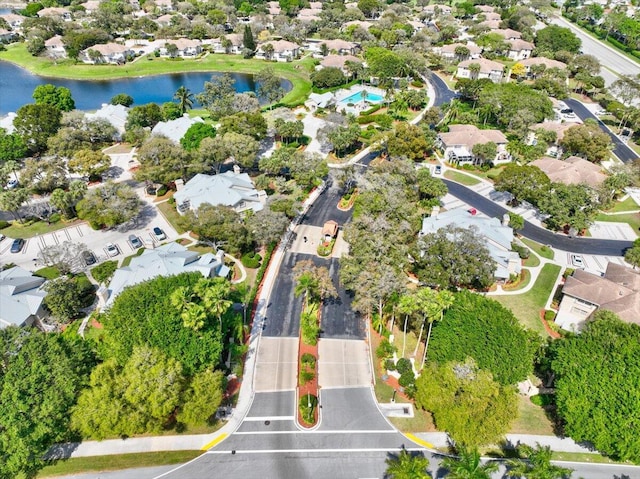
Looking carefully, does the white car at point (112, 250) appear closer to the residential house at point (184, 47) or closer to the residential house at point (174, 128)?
the residential house at point (174, 128)

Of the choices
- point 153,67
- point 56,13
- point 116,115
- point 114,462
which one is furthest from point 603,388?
point 56,13

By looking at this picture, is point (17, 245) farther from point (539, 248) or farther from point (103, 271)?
point (539, 248)

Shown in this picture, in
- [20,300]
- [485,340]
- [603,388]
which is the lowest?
[20,300]

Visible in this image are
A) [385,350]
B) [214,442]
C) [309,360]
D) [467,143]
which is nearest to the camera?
[214,442]

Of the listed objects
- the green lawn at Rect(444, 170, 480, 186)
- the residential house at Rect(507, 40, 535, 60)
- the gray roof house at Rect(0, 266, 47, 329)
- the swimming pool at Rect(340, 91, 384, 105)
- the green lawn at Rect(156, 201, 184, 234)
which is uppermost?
the residential house at Rect(507, 40, 535, 60)

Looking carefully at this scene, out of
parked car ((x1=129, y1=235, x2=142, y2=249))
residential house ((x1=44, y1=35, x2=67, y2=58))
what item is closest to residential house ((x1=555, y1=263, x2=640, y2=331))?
parked car ((x1=129, y1=235, x2=142, y2=249))

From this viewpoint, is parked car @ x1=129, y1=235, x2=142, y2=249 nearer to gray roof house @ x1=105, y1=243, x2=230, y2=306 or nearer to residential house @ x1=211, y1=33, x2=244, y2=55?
gray roof house @ x1=105, y1=243, x2=230, y2=306

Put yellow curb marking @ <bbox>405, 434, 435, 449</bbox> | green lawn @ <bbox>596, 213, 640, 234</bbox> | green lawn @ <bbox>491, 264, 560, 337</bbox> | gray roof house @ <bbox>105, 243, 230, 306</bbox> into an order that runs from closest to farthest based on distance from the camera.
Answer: yellow curb marking @ <bbox>405, 434, 435, 449</bbox>, gray roof house @ <bbox>105, 243, 230, 306</bbox>, green lawn @ <bbox>491, 264, 560, 337</bbox>, green lawn @ <bbox>596, 213, 640, 234</bbox>
